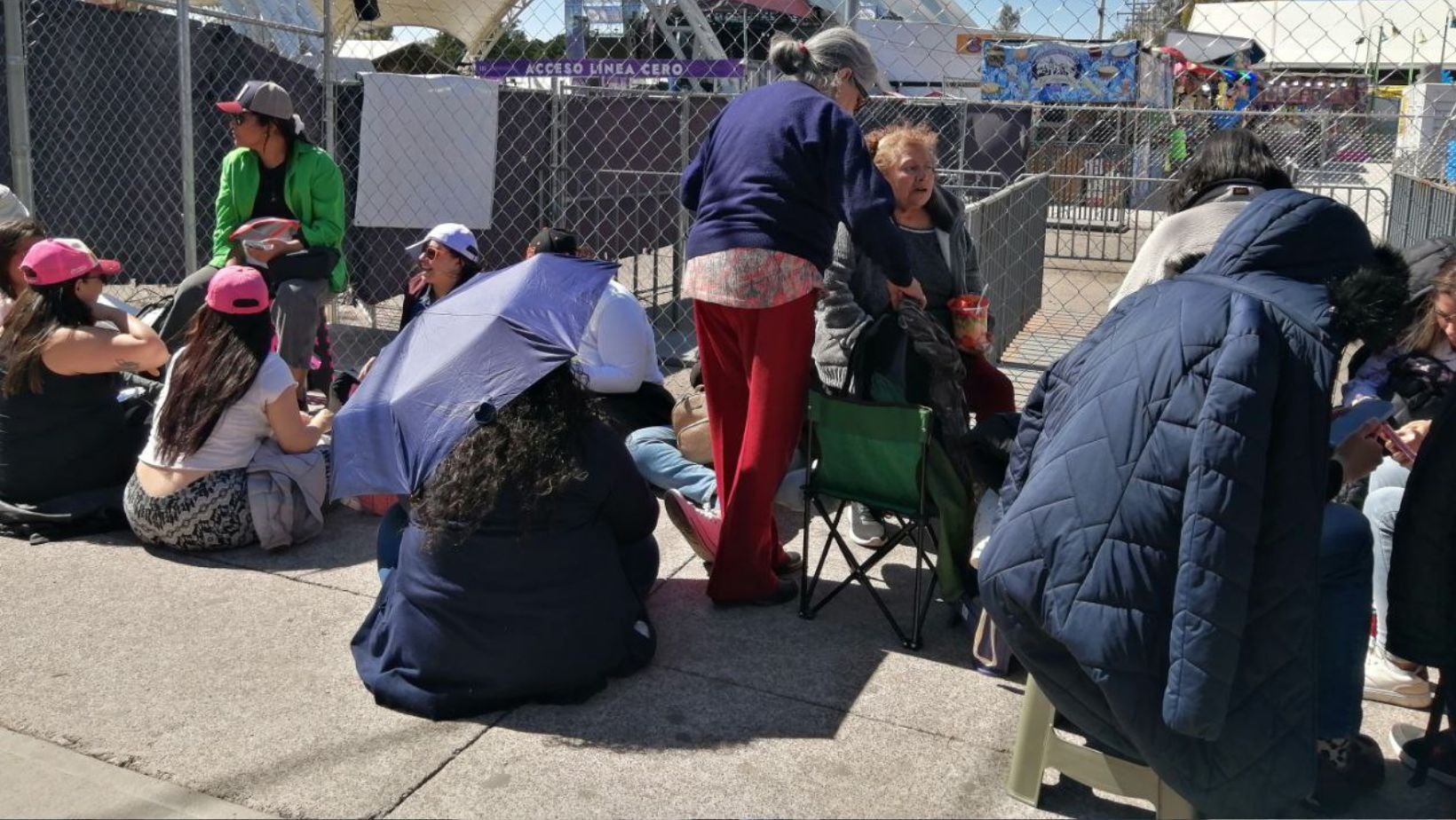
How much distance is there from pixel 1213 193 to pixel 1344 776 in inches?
71.5

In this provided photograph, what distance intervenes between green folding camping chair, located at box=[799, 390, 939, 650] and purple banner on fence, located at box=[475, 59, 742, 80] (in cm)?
460

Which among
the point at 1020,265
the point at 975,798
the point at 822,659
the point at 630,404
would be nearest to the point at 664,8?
the point at 1020,265

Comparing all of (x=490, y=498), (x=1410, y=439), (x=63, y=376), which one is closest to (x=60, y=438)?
(x=63, y=376)

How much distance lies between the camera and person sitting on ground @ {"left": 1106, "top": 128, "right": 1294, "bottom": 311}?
3957 mm

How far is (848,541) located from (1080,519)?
243 cm

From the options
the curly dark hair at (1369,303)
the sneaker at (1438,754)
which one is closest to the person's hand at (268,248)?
the curly dark hair at (1369,303)

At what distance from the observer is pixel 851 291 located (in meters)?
4.35

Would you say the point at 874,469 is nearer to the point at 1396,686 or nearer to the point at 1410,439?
the point at 1410,439

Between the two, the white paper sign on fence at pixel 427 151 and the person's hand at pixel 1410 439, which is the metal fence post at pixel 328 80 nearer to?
the white paper sign on fence at pixel 427 151

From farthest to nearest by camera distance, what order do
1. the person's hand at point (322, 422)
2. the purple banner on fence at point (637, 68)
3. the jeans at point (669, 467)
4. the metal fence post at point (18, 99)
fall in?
the purple banner on fence at point (637, 68), the metal fence post at point (18, 99), the person's hand at point (322, 422), the jeans at point (669, 467)

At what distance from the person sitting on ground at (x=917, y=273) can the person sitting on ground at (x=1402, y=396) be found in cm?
117

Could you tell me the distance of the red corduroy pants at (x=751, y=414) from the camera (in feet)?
13.4

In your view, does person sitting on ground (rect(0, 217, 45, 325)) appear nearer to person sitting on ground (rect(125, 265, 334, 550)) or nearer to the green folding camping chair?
person sitting on ground (rect(125, 265, 334, 550))

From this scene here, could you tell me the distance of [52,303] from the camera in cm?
→ 486
